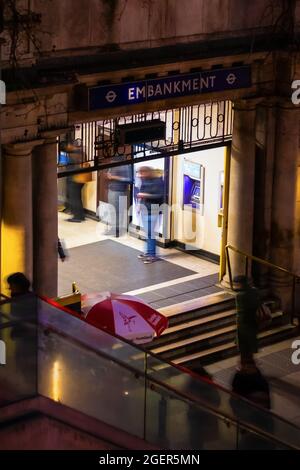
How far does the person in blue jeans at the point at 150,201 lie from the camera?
20.9 m

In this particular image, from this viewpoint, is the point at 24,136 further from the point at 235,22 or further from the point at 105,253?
the point at 105,253

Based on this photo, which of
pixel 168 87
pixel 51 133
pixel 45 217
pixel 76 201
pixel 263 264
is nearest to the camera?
pixel 51 133

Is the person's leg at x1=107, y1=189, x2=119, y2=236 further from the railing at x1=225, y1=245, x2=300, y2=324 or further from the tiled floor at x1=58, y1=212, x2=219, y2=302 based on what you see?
the railing at x1=225, y1=245, x2=300, y2=324

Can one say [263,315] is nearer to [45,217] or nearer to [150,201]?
[45,217]

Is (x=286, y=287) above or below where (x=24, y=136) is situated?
below

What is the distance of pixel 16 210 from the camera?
15828 millimetres

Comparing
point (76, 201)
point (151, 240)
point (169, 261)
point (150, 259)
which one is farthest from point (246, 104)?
point (76, 201)

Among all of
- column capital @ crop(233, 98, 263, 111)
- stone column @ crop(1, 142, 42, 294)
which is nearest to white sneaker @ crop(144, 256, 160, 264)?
column capital @ crop(233, 98, 263, 111)

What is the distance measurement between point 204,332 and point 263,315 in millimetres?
1058
